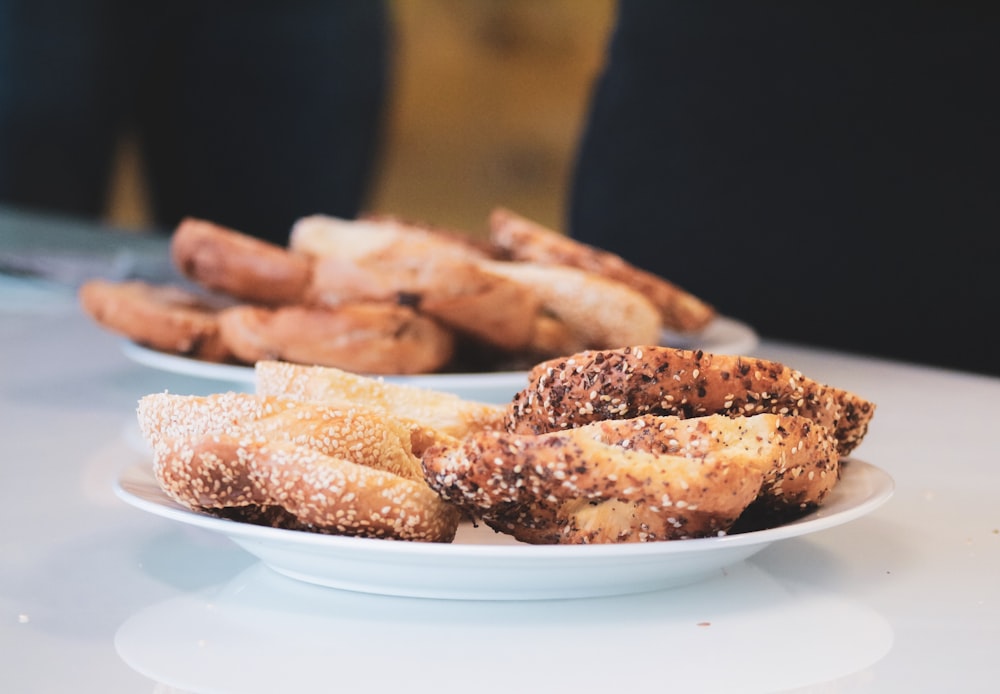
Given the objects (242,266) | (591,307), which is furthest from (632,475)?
(242,266)

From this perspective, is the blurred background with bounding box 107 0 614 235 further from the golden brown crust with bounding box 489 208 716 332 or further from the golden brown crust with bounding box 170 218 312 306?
the golden brown crust with bounding box 170 218 312 306

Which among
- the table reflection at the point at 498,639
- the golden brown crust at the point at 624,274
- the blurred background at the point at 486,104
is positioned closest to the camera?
the table reflection at the point at 498,639

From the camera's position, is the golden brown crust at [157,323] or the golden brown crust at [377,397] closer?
the golden brown crust at [377,397]

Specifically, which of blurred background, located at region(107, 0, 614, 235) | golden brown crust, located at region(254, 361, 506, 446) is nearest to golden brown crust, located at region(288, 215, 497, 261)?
golden brown crust, located at region(254, 361, 506, 446)

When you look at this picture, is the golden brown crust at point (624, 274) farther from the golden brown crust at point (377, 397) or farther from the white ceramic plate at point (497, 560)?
the white ceramic plate at point (497, 560)

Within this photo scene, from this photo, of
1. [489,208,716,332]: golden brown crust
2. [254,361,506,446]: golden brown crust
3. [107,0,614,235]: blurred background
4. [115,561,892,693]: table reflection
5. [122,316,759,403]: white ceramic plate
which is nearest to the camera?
[115,561,892,693]: table reflection

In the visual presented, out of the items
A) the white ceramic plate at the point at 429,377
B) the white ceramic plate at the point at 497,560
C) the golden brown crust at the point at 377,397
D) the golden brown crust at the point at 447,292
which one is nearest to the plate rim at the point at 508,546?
the white ceramic plate at the point at 497,560
